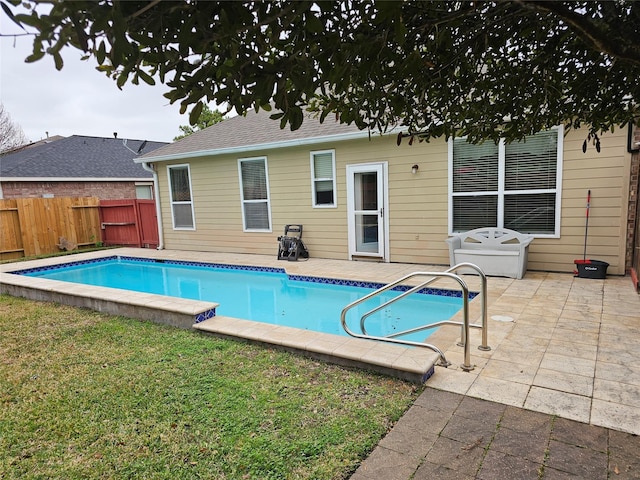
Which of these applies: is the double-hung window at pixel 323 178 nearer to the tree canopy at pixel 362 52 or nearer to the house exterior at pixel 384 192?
the house exterior at pixel 384 192

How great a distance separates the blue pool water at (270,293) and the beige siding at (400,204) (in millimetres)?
1271

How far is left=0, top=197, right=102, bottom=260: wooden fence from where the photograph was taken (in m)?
10.9

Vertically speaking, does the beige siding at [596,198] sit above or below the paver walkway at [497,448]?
above

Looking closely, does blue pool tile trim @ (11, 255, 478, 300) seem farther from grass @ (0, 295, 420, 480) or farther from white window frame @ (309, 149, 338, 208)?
white window frame @ (309, 149, 338, 208)

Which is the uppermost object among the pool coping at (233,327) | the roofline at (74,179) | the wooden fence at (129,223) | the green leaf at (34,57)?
the roofline at (74,179)

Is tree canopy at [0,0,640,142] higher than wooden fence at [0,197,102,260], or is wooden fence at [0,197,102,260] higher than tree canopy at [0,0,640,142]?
tree canopy at [0,0,640,142]

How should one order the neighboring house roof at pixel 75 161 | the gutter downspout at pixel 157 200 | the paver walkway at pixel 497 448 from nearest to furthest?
the paver walkway at pixel 497 448 < the gutter downspout at pixel 157 200 < the neighboring house roof at pixel 75 161

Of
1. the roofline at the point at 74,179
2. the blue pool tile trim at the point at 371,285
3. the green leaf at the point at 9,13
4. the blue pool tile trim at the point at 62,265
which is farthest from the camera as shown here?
the roofline at the point at 74,179

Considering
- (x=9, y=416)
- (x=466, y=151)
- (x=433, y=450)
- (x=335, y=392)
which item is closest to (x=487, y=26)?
(x=433, y=450)

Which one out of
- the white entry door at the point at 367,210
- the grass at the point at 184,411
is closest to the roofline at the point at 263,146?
the white entry door at the point at 367,210

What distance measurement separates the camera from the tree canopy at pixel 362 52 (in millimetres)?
1098

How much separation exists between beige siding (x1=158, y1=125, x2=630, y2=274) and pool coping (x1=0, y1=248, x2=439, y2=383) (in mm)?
4276

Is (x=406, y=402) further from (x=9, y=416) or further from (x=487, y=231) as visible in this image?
(x=487, y=231)

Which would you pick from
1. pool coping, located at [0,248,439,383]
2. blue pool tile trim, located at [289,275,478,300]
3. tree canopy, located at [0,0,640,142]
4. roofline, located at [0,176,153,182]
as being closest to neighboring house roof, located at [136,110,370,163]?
blue pool tile trim, located at [289,275,478,300]
